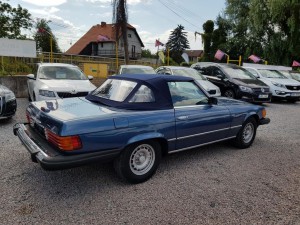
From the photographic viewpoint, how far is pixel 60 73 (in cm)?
819

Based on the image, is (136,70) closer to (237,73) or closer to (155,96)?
(237,73)

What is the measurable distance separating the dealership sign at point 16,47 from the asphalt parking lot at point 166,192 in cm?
731

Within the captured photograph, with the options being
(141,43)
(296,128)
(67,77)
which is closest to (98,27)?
(141,43)

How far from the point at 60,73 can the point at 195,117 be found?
574cm

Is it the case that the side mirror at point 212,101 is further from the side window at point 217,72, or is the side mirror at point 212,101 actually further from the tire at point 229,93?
the side window at point 217,72

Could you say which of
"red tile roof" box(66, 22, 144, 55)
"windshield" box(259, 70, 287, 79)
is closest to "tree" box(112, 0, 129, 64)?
"windshield" box(259, 70, 287, 79)

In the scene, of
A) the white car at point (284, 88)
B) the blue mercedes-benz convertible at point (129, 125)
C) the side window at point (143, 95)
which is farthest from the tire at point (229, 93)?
the side window at point (143, 95)

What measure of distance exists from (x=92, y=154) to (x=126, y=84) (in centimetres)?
134

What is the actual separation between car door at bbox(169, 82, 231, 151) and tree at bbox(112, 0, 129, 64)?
1496 centimetres

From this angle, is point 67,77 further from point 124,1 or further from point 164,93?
point 124,1

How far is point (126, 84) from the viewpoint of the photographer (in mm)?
3877

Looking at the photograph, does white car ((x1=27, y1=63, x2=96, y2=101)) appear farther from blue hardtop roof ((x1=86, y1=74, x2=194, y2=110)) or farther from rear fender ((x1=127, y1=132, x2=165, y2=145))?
rear fender ((x1=127, y1=132, x2=165, y2=145))

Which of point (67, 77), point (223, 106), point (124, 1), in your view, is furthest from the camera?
point (124, 1)

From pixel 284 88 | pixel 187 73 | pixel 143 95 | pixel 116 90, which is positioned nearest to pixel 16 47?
pixel 187 73
